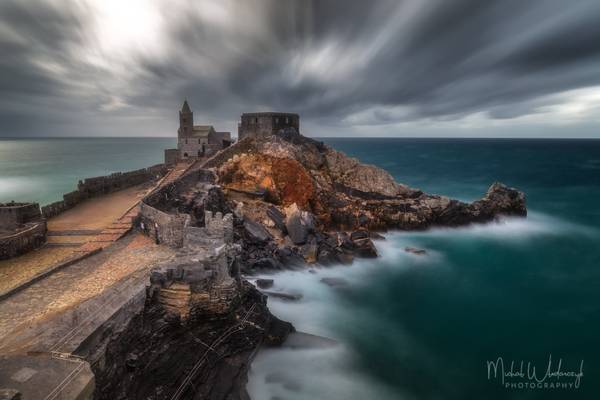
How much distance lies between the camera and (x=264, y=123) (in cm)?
3434

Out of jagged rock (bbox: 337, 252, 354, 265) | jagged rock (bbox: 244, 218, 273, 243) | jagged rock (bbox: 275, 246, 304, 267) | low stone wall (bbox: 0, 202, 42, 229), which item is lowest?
jagged rock (bbox: 337, 252, 354, 265)

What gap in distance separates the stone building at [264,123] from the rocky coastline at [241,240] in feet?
4.20

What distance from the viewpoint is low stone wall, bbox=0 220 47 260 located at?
43.4 feet

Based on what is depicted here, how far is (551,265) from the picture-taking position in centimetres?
2306

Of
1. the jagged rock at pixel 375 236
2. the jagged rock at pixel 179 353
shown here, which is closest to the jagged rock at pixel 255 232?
the jagged rock at pixel 179 353

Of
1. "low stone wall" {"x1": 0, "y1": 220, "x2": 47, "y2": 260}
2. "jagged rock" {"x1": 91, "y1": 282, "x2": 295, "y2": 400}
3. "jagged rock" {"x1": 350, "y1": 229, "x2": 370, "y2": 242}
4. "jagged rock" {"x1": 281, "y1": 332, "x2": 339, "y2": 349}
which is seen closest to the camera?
"jagged rock" {"x1": 91, "y1": 282, "x2": 295, "y2": 400}

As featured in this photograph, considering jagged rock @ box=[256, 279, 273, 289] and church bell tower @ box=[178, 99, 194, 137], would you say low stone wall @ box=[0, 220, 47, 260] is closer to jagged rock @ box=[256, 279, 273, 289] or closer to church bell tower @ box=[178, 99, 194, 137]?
jagged rock @ box=[256, 279, 273, 289]

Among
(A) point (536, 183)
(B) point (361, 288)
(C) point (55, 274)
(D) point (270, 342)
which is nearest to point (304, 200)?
(B) point (361, 288)

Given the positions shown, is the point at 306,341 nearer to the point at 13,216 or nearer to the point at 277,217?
the point at 277,217

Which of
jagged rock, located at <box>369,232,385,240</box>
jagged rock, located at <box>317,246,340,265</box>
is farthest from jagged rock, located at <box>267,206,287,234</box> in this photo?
jagged rock, located at <box>369,232,385,240</box>

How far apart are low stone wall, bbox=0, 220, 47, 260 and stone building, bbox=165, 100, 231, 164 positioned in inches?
792

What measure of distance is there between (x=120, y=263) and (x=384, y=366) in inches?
453

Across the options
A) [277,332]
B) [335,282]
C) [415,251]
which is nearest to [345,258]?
[335,282]

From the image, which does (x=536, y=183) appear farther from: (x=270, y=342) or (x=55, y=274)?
(x=55, y=274)
